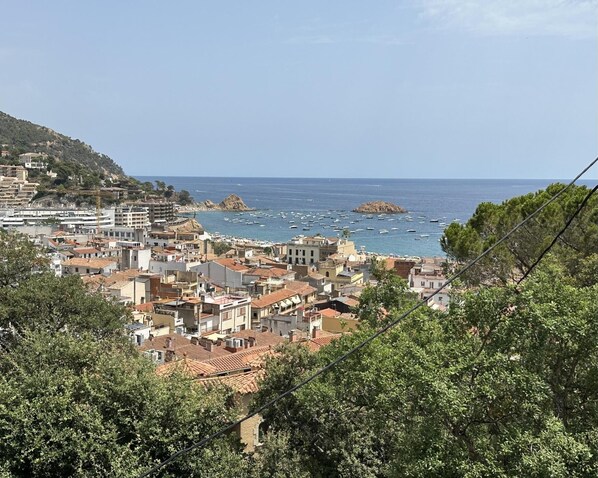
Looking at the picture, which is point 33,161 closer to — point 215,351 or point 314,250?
point 314,250

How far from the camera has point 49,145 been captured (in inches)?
5832

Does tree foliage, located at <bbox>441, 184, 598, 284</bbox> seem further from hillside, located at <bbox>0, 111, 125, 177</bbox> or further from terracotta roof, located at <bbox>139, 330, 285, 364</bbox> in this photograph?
hillside, located at <bbox>0, 111, 125, 177</bbox>

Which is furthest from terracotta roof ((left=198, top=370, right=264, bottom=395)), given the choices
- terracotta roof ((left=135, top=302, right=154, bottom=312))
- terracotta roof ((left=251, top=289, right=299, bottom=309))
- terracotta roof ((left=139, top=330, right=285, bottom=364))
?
terracotta roof ((left=251, top=289, right=299, bottom=309))

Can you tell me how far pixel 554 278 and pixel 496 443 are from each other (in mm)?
2221

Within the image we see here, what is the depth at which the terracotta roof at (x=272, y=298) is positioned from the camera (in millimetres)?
26984

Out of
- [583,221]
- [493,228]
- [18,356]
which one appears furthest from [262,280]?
[18,356]

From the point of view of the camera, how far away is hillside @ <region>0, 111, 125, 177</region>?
139875mm

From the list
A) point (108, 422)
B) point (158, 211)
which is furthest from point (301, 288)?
point (158, 211)

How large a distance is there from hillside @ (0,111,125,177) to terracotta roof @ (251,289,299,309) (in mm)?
112444

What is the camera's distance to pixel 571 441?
4605mm

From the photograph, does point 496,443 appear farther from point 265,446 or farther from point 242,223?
point 242,223

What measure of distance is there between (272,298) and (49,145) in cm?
13705

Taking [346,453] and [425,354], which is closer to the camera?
[425,354]

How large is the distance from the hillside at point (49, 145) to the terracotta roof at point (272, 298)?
369 feet
